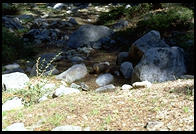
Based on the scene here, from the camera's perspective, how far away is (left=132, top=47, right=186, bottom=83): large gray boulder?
7.71m

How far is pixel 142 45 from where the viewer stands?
8.98m

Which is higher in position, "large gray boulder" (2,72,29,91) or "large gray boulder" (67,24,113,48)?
"large gray boulder" (2,72,29,91)

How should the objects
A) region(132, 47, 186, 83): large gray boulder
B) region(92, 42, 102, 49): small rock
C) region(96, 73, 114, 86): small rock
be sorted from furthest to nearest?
region(92, 42, 102, 49): small rock
region(96, 73, 114, 86): small rock
region(132, 47, 186, 83): large gray boulder

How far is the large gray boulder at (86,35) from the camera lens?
12.0m

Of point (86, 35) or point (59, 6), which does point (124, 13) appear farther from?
point (59, 6)

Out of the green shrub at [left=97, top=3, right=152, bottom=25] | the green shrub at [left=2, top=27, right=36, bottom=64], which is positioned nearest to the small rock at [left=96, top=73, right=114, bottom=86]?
the green shrub at [left=2, top=27, right=36, bottom=64]

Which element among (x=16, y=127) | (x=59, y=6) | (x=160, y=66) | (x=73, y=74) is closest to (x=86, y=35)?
(x=73, y=74)

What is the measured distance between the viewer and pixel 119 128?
12.6 feet

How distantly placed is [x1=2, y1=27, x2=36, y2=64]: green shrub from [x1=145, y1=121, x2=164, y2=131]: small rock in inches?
285

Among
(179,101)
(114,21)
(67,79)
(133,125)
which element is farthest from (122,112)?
(114,21)

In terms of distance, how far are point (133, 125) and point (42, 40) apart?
9.70 meters

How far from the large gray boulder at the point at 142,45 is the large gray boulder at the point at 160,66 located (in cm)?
75

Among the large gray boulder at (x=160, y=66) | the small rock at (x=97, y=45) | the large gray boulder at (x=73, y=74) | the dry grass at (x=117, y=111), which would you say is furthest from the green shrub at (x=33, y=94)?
the small rock at (x=97, y=45)

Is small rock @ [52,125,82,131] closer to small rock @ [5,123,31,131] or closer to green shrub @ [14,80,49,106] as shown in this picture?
small rock @ [5,123,31,131]
